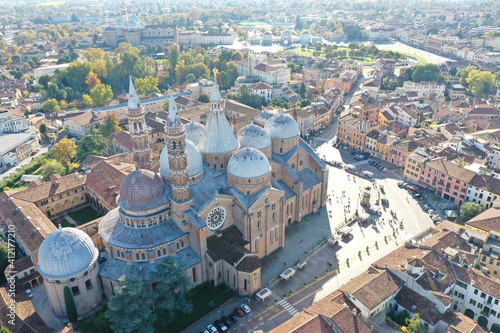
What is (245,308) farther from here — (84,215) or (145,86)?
(145,86)

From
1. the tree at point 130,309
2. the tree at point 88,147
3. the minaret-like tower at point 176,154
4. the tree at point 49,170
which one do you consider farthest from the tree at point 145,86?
the tree at point 130,309

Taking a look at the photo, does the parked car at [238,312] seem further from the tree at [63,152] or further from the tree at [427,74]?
the tree at [427,74]

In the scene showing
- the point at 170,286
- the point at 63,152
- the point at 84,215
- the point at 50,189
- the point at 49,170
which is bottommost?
the point at 84,215

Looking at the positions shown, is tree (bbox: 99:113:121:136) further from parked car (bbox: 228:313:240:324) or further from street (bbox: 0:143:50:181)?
parked car (bbox: 228:313:240:324)

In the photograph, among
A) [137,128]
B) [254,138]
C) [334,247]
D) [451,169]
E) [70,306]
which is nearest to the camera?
[70,306]

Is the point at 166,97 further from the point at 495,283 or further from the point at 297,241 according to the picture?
the point at 495,283

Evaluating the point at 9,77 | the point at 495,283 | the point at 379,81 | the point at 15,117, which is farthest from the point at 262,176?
the point at 9,77

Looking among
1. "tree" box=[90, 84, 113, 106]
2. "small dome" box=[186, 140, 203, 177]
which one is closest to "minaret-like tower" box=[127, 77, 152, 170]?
"small dome" box=[186, 140, 203, 177]

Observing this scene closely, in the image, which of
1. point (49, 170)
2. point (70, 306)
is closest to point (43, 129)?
point (49, 170)
